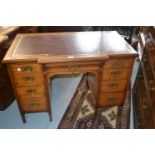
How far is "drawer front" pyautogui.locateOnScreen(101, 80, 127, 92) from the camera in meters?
1.87

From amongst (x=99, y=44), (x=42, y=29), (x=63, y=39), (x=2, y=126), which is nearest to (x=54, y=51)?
(x=63, y=39)

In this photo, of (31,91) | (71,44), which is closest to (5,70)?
(31,91)

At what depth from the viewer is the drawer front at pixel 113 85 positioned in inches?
73.7

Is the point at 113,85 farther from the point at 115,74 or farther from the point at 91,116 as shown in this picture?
the point at 91,116

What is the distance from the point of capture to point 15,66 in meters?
1.56

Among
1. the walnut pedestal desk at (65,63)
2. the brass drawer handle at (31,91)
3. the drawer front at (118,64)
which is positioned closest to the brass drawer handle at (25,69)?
the walnut pedestal desk at (65,63)

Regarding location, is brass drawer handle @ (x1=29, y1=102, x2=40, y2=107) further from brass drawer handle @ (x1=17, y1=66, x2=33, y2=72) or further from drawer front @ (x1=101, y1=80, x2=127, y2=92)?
drawer front @ (x1=101, y1=80, x2=127, y2=92)

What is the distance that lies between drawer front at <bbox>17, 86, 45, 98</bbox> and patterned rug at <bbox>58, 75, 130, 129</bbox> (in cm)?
50

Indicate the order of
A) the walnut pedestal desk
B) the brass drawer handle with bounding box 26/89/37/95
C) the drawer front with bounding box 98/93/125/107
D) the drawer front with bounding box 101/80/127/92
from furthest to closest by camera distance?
the drawer front with bounding box 98/93/125/107
the drawer front with bounding box 101/80/127/92
the brass drawer handle with bounding box 26/89/37/95
the walnut pedestal desk

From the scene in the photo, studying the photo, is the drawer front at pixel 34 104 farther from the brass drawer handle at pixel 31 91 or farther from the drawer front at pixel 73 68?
the drawer front at pixel 73 68

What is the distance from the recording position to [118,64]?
1.72m

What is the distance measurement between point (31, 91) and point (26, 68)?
11.7 inches

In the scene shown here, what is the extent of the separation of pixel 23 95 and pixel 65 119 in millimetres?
625

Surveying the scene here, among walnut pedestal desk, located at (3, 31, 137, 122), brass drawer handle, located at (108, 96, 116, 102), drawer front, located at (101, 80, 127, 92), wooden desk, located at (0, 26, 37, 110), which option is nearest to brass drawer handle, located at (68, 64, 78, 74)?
walnut pedestal desk, located at (3, 31, 137, 122)
